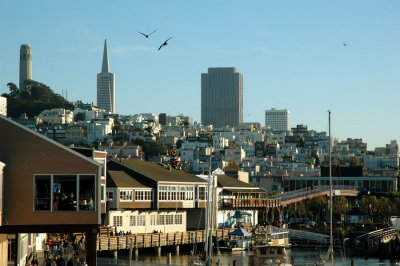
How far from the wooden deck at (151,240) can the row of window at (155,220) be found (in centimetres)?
462

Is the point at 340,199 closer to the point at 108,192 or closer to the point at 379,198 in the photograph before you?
the point at 379,198

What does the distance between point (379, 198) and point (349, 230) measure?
1683 inches

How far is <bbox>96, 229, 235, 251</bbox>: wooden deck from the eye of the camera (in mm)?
74438

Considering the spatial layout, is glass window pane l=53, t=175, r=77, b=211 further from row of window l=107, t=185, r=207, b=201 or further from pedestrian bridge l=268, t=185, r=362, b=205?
pedestrian bridge l=268, t=185, r=362, b=205

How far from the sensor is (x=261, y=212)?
126m

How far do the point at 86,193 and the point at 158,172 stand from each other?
171 feet

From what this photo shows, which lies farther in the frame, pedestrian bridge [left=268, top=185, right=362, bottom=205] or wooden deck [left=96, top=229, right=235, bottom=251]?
pedestrian bridge [left=268, top=185, right=362, bottom=205]

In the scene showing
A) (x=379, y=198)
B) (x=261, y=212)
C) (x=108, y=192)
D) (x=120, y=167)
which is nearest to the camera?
(x=108, y=192)

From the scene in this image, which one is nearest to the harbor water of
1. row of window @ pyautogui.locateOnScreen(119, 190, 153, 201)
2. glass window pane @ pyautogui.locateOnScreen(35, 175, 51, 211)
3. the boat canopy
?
the boat canopy

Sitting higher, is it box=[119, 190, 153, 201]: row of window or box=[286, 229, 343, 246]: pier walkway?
box=[119, 190, 153, 201]: row of window

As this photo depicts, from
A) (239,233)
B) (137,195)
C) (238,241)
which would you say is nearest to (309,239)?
(239,233)

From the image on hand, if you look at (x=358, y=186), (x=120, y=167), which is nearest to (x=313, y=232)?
(x=120, y=167)

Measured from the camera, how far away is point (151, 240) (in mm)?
81625

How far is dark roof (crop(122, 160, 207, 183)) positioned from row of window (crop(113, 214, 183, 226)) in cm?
343
